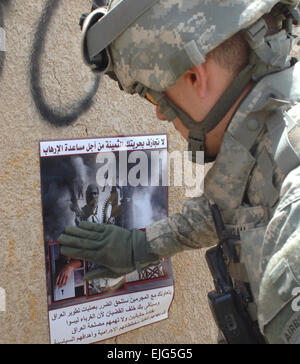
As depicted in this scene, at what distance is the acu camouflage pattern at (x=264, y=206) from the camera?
32.3 inches

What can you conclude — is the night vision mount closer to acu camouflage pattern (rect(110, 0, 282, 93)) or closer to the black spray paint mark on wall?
acu camouflage pattern (rect(110, 0, 282, 93))

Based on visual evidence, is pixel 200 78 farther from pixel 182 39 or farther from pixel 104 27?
pixel 104 27

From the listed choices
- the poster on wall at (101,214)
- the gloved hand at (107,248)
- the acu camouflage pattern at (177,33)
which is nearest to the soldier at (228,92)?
the acu camouflage pattern at (177,33)

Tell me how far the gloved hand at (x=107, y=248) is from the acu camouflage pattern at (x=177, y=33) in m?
0.57

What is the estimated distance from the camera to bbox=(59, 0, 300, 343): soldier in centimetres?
106

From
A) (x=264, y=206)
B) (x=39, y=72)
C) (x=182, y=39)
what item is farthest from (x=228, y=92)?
(x=39, y=72)

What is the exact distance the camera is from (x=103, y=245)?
1473 millimetres

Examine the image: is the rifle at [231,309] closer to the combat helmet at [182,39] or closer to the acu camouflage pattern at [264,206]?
the acu camouflage pattern at [264,206]

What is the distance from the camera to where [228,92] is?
44.6 inches

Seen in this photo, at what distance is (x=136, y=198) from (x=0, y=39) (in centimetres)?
84

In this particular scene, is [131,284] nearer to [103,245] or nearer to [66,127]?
[103,245]

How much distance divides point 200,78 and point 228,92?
3.3 inches

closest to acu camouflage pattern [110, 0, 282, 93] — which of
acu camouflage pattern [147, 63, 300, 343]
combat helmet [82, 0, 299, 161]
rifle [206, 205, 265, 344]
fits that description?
combat helmet [82, 0, 299, 161]

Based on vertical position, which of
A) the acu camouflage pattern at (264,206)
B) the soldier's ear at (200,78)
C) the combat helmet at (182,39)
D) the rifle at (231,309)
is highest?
the combat helmet at (182,39)
